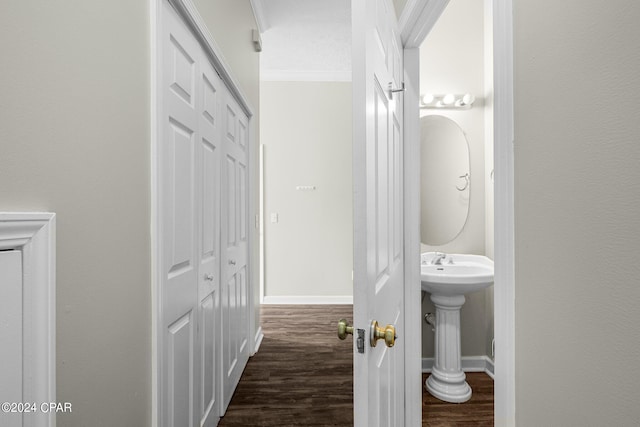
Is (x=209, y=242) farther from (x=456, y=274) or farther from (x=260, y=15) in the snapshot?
(x=260, y=15)

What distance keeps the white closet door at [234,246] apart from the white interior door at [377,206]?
3.61ft

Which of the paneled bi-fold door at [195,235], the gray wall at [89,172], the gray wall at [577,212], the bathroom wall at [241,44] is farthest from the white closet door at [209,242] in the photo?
the gray wall at [577,212]

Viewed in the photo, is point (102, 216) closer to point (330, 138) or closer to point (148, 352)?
point (148, 352)

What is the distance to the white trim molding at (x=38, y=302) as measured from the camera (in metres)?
0.60

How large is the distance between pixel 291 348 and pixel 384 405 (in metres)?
2.06

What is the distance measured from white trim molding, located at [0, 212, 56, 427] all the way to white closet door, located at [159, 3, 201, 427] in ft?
1.62

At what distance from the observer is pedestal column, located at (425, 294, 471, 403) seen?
2.04m

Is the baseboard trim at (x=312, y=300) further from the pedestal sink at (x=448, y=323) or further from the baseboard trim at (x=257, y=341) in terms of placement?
the pedestal sink at (x=448, y=323)

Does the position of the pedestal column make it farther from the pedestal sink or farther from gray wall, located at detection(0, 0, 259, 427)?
gray wall, located at detection(0, 0, 259, 427)

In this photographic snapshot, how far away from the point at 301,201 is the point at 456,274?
8.26 feet

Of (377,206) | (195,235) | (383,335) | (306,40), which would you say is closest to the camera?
(383,335)

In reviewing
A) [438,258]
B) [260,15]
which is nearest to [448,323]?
[438,258]

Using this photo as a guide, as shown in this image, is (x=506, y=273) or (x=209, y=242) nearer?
(x=506, y=273)

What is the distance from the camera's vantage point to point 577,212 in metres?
0.54
